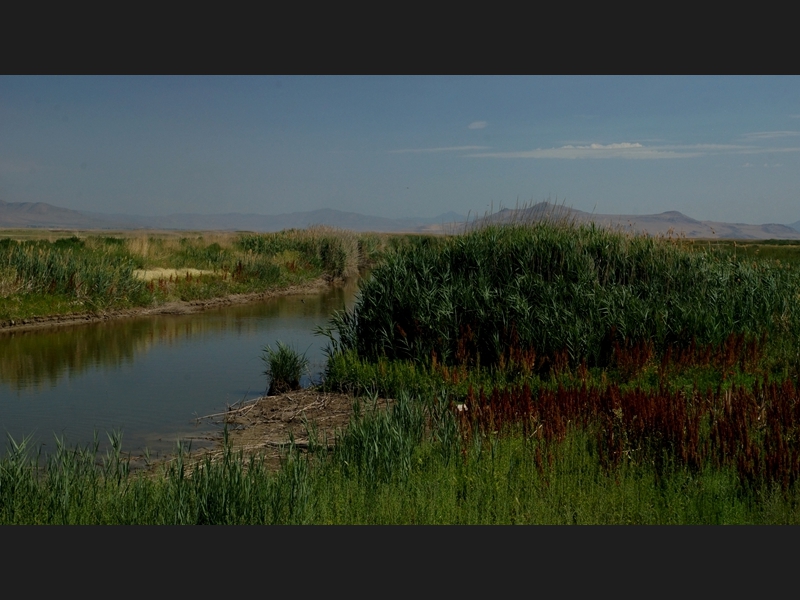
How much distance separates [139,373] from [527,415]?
30.4ft

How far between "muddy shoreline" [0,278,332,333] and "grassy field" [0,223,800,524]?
10.6m

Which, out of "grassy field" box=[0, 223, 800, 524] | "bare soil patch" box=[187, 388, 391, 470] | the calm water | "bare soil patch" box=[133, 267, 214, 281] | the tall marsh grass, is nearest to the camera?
"grassy field" box=[0, 223, 800, 524]

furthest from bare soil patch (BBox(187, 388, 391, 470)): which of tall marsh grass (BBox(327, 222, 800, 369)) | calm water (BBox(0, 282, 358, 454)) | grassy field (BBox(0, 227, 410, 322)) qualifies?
grassy field (BBox(0, 227, 410, 322))

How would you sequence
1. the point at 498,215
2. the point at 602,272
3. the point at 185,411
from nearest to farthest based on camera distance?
1. the point at 185,411
2. the point at 602,272
3. the point at 498,215

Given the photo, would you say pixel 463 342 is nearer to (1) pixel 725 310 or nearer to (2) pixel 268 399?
(2) pixel 268 399

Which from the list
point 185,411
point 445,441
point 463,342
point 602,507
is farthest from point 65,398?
point 602,507

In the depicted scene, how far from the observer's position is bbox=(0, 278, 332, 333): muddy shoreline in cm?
2041

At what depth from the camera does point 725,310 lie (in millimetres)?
13211

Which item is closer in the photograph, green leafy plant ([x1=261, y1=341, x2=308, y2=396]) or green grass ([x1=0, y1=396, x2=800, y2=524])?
green grass ([x1=0, y1=396, x2=800, y2=524])

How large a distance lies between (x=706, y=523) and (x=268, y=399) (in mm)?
7219

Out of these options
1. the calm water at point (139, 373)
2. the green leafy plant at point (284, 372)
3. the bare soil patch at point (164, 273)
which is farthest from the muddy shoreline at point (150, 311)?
the green leafy plant at point (284, 372)

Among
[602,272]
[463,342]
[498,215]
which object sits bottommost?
[463,342]

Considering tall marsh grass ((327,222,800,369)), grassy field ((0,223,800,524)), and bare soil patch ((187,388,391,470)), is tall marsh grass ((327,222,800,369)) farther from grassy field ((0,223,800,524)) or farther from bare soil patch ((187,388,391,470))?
bare soil patch ((187,388,391,470))

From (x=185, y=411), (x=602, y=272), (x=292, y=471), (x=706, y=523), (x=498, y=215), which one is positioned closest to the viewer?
(x=706, y=523)
